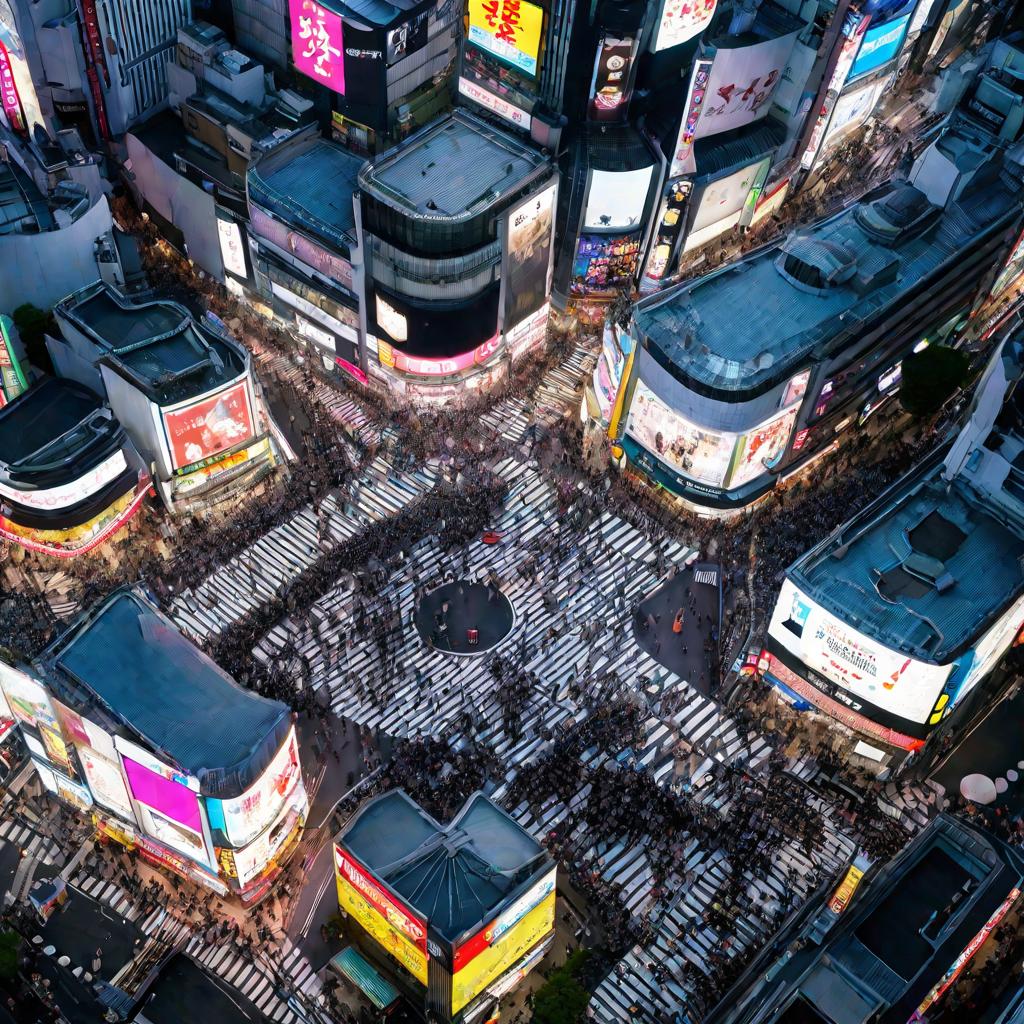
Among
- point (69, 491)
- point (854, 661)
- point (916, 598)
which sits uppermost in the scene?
point (916, 598)

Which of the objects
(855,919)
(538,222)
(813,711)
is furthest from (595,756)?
(538,222)

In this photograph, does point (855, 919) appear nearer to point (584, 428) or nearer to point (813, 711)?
point (813, 711)

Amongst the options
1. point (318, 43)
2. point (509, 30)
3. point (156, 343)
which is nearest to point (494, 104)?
point (509, 30)

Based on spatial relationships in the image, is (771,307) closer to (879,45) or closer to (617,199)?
(617,199)

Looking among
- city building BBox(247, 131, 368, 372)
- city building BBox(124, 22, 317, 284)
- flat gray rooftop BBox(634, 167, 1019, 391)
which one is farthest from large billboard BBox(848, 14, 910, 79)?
city building BBox(124, 22, 317, 284)

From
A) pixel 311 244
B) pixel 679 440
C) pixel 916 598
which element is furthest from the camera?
pixel 311 244
